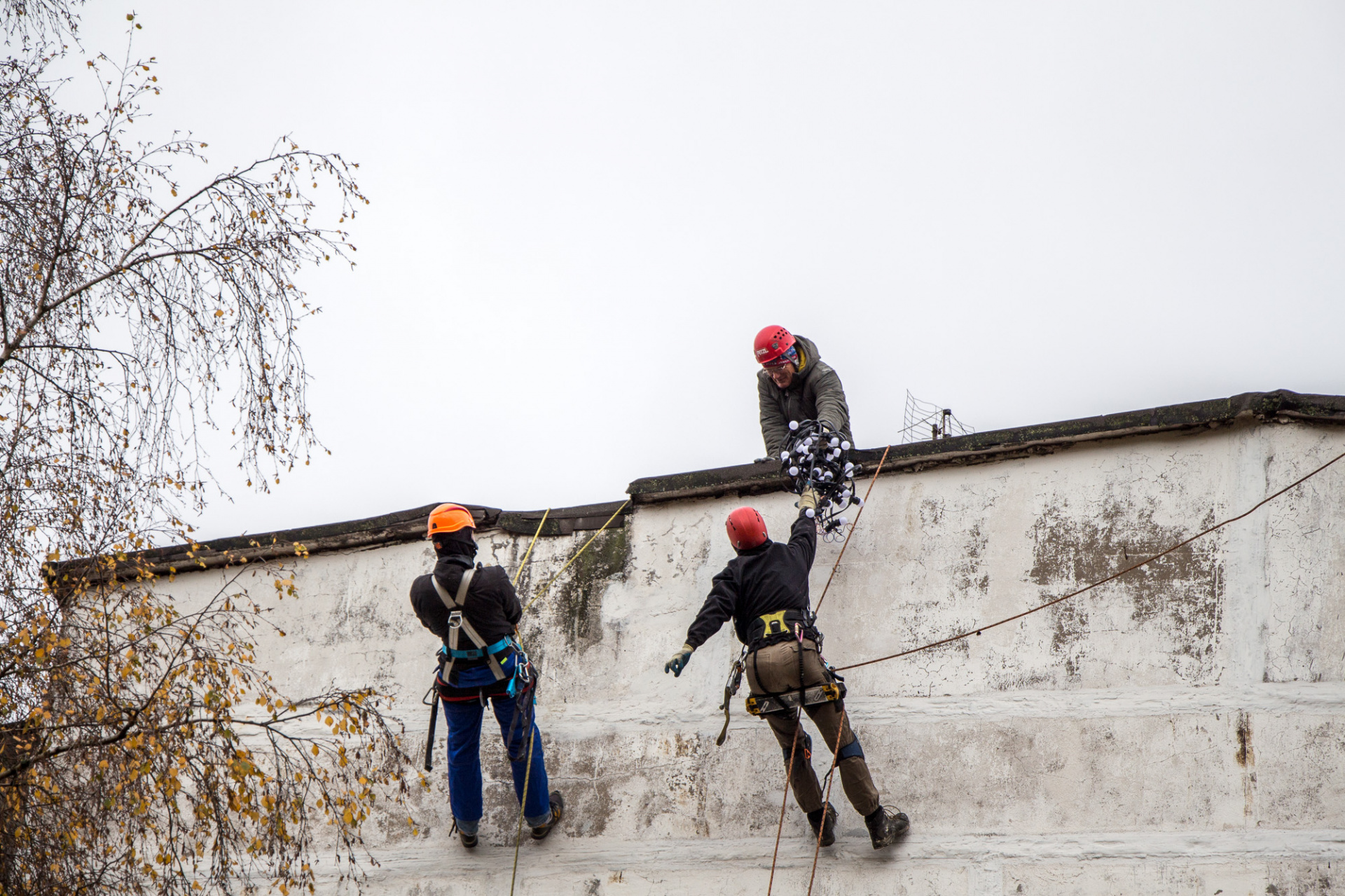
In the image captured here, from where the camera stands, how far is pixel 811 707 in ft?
23.8

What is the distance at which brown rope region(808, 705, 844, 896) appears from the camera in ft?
23.9

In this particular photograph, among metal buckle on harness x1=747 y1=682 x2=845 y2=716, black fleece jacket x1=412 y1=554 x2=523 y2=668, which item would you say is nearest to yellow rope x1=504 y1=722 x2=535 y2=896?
black fleece jacket x1=412 y1=554 x2=523 y2=668

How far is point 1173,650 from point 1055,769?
3.15 feet

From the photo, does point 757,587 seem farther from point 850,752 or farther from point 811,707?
point 850,752

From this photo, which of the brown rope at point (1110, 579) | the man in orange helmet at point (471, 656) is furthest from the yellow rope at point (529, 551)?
the brown rope at point (1110, 579)

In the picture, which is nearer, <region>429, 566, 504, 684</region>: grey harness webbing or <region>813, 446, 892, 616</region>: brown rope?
<region>429, 566, 504, 684</region>: grey harness webbing

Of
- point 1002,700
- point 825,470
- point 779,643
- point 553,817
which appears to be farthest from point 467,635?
point 1002,700

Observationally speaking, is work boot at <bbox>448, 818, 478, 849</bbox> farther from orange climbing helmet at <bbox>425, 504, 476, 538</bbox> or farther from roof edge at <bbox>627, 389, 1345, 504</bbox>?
roof edge at <bbox>627, 389, 1345, 504</bbox>

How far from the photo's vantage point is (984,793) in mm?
7500

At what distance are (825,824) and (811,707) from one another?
0.86 metres

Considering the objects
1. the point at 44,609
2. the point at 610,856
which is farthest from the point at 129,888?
the point at 610,856

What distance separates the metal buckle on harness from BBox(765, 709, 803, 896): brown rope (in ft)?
0.30

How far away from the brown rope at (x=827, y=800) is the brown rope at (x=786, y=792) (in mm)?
217

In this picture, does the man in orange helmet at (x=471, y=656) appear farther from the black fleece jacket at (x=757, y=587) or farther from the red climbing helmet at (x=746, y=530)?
the red climbing helmet at (x=746, y=530)
